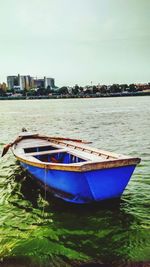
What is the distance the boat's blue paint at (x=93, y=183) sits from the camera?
808 cm

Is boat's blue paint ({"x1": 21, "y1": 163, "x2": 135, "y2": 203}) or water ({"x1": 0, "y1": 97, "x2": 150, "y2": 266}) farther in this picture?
boat's blue paint ({"x1": 21, "y1": 163, "x2": 135, "y2": 203})

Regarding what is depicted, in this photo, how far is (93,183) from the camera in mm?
8109

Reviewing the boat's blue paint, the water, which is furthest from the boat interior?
the water

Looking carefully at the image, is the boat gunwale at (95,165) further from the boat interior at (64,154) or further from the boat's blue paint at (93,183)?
the boat interior at (64,154)

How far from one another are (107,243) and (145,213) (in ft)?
7.45

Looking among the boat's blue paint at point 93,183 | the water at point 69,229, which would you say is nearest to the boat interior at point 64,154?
the boat's blue paint at point 93,183

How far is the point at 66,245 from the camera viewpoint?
23.9 feet

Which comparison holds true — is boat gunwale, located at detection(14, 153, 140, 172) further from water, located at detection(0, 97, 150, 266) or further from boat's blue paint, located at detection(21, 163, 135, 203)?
water, located at detection(0, 97, 150, 266)

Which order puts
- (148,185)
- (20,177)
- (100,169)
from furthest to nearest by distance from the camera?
(20,177)
(148,185)
(100,169)

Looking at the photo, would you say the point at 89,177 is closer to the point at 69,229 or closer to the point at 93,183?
the point at 93,183

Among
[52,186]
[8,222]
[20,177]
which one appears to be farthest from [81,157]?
[20,177]

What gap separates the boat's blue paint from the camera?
8078 millimetres

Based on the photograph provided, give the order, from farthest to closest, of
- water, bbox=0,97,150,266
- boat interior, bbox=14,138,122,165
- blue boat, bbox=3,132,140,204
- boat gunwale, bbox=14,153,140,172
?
boat interior, bbox=14,138,122,165, blue boat, bbox=3,132,140,204, boat gunwale, bbox=14,153,140,172, water, bbox=0,97,150,266

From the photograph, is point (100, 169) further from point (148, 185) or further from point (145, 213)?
point (148, 185)
